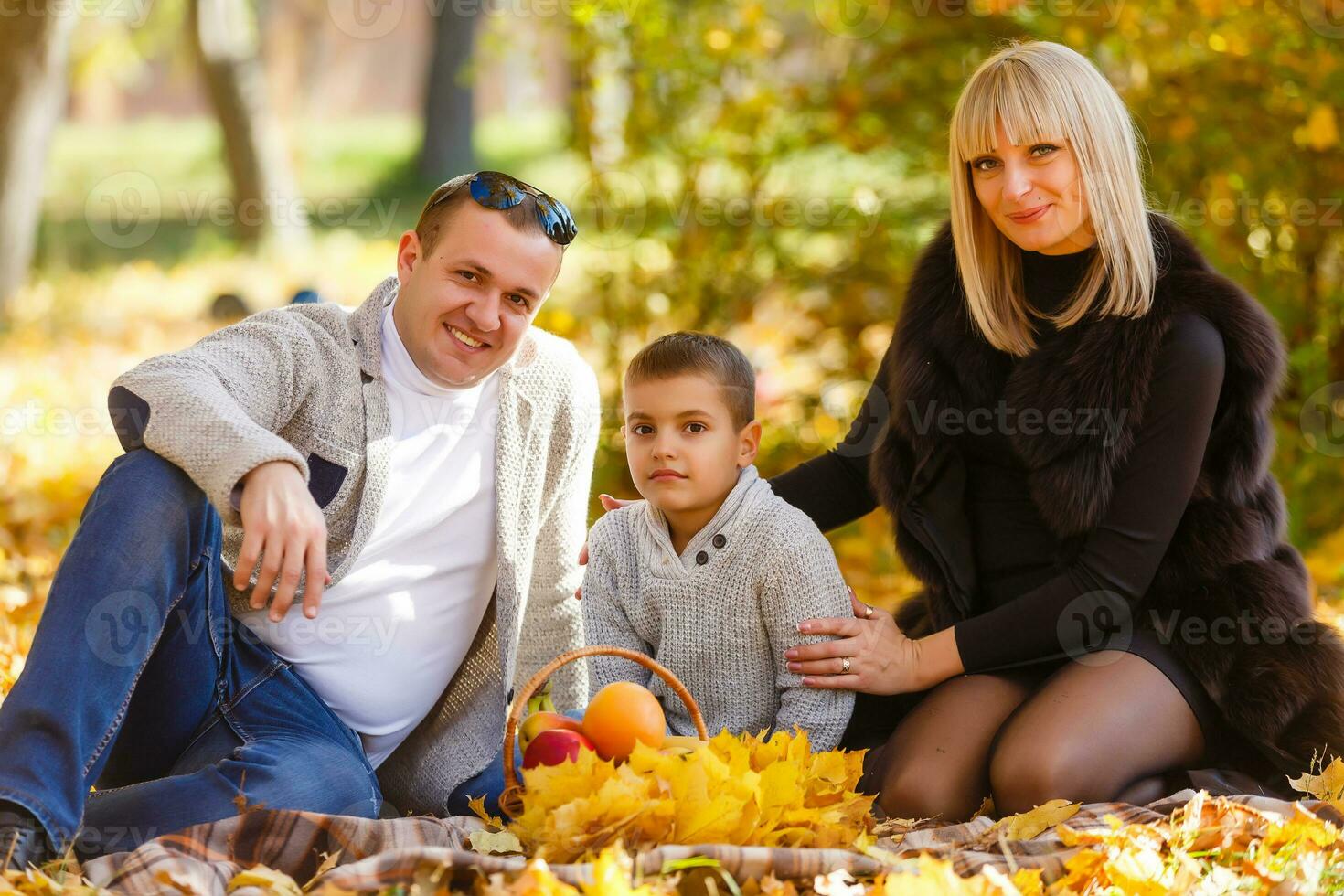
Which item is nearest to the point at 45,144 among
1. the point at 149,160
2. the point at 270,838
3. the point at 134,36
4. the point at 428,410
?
the point at 428,410

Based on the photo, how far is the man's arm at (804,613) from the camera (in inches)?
110

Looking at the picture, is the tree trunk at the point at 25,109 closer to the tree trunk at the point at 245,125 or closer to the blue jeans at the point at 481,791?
the tree trunk at the point at 245,125

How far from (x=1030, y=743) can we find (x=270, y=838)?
1.44m

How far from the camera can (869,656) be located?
110 inches

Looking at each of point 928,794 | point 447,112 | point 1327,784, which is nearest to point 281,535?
point 928,794

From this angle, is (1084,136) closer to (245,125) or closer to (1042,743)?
(1042,743)

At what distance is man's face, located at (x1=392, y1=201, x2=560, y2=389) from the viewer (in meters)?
2.64

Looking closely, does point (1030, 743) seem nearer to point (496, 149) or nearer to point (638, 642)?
point (638, 642)

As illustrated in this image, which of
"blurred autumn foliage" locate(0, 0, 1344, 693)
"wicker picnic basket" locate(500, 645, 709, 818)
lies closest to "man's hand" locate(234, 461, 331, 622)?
"wicker picnic basket" locate(500, 645, 709, 818)

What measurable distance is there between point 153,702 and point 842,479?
1.62m

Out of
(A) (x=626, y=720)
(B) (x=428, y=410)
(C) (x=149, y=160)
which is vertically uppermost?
(C) (x=149, y=160)

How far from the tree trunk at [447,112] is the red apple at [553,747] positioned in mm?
13565

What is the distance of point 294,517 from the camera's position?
226 cm

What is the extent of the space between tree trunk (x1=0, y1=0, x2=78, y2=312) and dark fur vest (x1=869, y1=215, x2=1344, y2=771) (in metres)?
6.40
